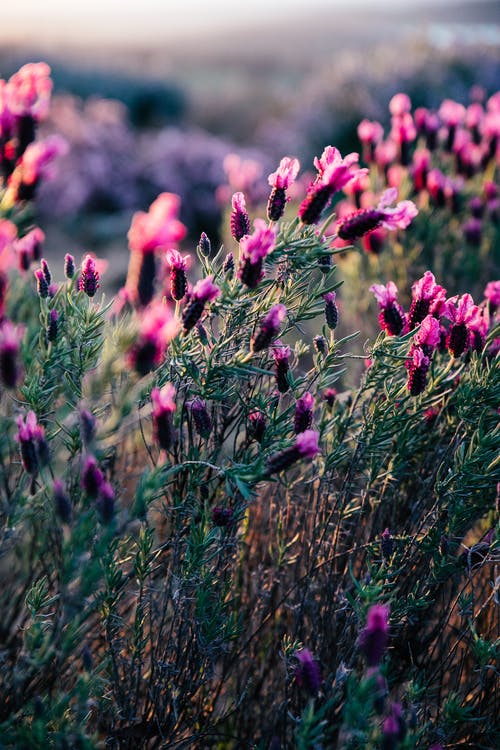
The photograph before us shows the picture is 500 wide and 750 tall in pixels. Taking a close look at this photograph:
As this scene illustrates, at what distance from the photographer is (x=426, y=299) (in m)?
1.69

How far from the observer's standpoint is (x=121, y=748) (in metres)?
1.84

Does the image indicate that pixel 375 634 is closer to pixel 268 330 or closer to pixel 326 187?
pixel 268 330

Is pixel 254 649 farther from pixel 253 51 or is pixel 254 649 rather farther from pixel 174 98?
pixel 253 51

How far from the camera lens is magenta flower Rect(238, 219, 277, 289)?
4.68 ft

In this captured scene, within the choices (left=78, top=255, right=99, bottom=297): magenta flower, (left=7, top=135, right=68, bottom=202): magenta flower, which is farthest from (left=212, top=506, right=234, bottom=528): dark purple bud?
(left=7, top=135, right=68, bottom=202): magenta flower

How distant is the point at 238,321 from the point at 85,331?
377mm

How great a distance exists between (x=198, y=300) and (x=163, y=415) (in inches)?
10.2

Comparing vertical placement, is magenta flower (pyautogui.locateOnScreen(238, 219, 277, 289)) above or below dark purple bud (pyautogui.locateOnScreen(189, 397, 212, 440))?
above

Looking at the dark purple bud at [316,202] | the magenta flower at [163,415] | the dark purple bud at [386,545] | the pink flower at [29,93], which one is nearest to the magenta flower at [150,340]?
the magenta flower at [163,415]

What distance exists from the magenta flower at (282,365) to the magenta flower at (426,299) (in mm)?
332

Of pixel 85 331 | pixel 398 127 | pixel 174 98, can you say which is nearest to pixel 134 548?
pixel 85 331

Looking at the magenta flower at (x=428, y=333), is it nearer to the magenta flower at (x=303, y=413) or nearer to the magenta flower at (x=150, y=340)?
the magenta flower at (x=303, y=413)

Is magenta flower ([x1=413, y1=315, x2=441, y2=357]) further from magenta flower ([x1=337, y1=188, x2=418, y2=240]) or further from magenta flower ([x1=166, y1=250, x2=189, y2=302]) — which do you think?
magenta flower ([x1=166, y1=250, x2=189, y2=302])

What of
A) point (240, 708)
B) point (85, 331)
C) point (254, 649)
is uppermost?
point (85, 331)
